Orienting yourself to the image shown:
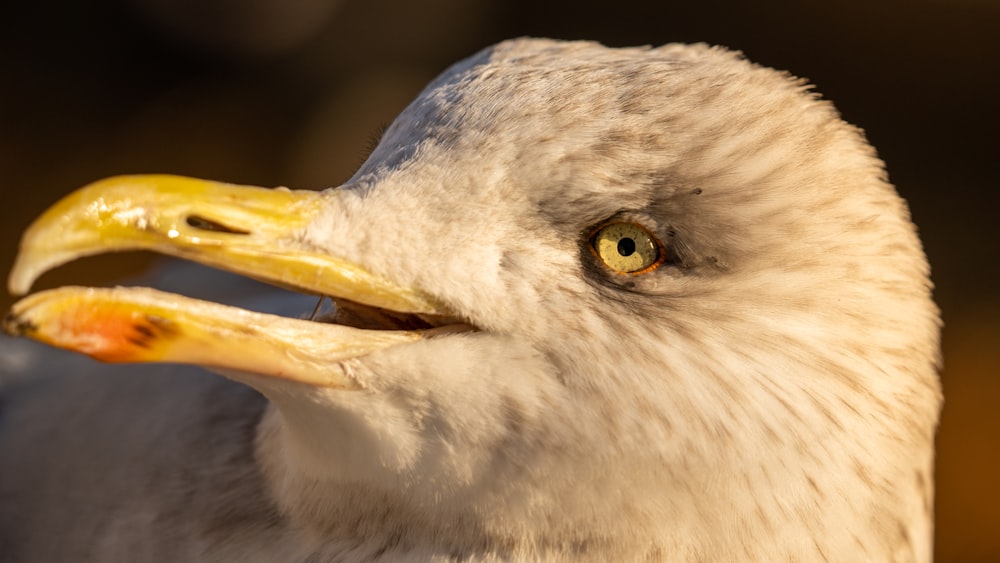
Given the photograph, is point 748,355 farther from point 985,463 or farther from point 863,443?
point 985,463

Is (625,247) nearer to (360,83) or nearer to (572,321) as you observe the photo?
(572,321)

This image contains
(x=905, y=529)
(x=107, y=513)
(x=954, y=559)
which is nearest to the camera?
(x=905, y=529)

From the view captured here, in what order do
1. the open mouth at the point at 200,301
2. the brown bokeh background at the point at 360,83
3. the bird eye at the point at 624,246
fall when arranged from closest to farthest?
the open mouth at the point at 200,301 → the bird eye at the point at 624,246 → the brown bokeh background at the point at 360,83

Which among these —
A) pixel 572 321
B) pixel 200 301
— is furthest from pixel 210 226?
pixel 572 321

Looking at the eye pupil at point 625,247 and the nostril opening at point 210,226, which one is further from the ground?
the nostril opening at point 210,226

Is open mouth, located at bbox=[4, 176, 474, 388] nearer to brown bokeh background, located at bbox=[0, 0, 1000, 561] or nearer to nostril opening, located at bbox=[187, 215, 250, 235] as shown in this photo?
nostril opening, located at bbox=[187, 215, 250, 235]

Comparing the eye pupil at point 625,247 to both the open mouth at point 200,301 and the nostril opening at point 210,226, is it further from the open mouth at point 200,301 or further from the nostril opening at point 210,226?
the nostril opening at point 210,226

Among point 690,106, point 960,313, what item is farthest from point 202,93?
point 690,106

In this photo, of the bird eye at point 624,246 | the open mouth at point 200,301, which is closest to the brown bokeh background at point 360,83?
the bird eye at point 624,246
